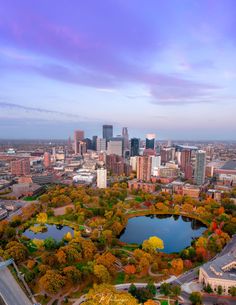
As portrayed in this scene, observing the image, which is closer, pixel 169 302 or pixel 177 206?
pixel 169 302

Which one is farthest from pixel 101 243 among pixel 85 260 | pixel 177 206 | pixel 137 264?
pixel 177 206

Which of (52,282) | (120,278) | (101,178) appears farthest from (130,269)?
(101,178)

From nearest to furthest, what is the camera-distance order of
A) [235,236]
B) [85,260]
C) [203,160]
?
[85,260] → [235,236] → [203,160]

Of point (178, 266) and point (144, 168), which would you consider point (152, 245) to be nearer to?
point (178, 266)

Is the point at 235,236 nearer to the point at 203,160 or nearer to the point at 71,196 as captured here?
the point at 71,196

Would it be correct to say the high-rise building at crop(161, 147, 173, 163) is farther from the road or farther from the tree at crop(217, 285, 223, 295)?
the road

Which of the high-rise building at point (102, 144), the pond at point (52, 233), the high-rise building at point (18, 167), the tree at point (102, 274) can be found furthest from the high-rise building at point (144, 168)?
the high-rise building at point (102, 144)

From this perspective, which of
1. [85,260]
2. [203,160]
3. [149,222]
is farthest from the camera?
[203,160]
